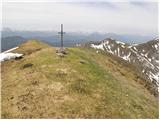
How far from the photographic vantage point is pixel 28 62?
138ft

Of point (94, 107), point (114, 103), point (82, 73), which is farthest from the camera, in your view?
point (82, 73)

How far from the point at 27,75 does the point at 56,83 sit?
440 centimetres

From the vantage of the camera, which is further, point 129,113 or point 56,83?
point 56,83

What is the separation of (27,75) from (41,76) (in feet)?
6.92

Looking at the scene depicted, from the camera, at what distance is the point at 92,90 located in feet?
113

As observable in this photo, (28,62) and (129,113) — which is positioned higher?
(28,62)

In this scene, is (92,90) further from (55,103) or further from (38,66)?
(38,66)

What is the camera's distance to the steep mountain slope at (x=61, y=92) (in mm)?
28766

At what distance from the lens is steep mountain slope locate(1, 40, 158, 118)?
2877 cm

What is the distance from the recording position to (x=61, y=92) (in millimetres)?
31812

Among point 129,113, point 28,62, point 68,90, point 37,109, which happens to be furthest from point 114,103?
point 28,62

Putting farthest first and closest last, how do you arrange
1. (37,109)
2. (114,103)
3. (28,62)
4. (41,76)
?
(28,62)
(41,76)
(114,103)
(37,109)

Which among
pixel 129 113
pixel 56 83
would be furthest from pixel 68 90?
pixel 129 113

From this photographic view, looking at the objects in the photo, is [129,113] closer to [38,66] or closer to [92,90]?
[92,90]
